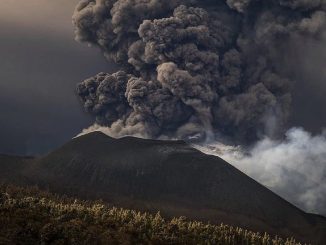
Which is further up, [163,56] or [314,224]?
[163,56]

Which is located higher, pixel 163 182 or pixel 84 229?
pixel 163 182

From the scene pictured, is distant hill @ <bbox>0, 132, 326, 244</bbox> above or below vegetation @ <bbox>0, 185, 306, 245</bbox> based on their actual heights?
above

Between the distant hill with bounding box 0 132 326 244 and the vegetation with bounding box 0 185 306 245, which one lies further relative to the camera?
the distant hill with bounding box 0 132 326 244

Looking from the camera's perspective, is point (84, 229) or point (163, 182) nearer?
point (84, 229)

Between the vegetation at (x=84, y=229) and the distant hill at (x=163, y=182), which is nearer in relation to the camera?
the vegetation at (x=84, y=229)

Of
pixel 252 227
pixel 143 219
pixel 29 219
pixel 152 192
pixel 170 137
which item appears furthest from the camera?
pixel 170 137

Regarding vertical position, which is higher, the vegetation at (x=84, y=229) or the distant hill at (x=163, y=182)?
the distant hill at (x=163, y=182)

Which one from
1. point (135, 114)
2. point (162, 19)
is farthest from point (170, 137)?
point (162, 19)

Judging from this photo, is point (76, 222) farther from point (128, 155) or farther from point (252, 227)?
point (128, 155)
